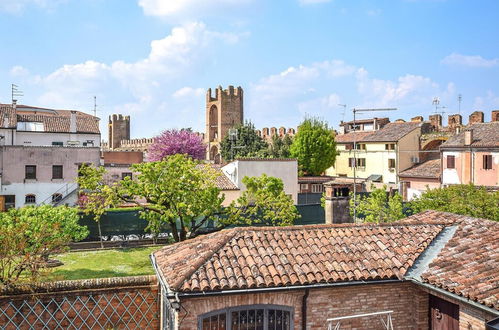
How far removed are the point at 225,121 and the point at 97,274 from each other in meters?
62.7

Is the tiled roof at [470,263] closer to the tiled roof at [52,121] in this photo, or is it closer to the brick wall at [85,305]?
the brick wall at [85,305]

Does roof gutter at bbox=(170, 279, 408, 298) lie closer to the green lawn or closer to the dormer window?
the green lawn

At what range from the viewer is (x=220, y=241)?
1009cm

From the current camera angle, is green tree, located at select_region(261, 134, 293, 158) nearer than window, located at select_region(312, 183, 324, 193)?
No

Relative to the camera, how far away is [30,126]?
41.7 meters

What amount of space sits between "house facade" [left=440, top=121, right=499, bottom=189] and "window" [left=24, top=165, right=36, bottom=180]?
31.5 metres

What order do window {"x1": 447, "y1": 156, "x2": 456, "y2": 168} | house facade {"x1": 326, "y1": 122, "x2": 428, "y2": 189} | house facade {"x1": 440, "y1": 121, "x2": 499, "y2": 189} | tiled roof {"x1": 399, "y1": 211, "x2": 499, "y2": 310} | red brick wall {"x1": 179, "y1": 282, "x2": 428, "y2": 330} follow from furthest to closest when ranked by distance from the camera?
house facade {"x1": 326, "y1": 122, "x2": 428, "y2": 189}, window {"x1": 447, "y1": 156, "x2": 456, "y2": 168}, house facade {"x1": 440, "y1": 121, "x2": 499, "y2": 189}, red brick wall {"x1": 179, "y1": 282, "x2": 428, "y2": 330}, tiled roof {"x1": 399, "y1": 211, "x2": 499, "y2": 310}

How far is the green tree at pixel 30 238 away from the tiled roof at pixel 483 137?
28.8 m

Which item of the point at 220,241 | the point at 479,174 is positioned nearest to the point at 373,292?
the point at 220,241

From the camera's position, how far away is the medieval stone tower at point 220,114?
79625 millimetres

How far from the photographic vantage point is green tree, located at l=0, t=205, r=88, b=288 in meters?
11.3

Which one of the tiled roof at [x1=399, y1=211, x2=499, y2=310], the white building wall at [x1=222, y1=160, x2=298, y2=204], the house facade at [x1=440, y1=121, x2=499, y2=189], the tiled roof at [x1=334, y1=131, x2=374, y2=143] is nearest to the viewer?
the tiled roof at [x1=399, y1=211, x2=499, y2=310]

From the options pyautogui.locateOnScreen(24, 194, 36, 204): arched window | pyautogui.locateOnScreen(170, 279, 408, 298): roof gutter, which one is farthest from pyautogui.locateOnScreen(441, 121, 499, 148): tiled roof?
pyautogui.locateOnScreen(24, 194, 36, 204): arched window

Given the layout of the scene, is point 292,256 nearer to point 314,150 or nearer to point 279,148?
point 314,150
